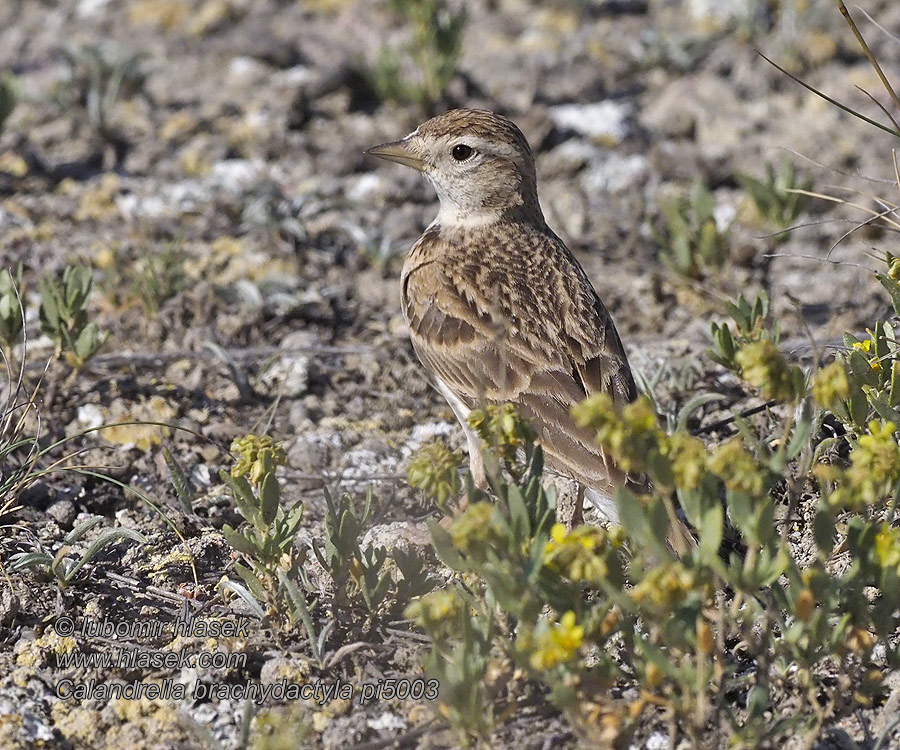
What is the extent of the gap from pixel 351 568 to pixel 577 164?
13.3 ft

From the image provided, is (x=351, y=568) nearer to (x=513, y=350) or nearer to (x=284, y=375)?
(x=513, y=350)

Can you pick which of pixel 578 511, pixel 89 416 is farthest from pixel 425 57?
pixel 578 511

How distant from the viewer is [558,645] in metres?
2.82

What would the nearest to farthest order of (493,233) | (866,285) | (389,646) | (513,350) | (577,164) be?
(389,646), (513,350), (493,233), (866,285), (577,164)

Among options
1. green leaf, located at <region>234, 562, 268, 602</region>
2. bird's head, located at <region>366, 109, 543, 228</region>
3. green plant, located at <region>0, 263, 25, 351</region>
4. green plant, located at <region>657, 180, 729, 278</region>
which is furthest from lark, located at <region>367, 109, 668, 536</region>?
green plant, located at <region>0, 263, 25, 351</region>

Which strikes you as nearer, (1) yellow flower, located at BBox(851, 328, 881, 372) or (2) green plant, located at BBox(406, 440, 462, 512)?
(2) green plant, located at BBox(406, 440, 462, 512)

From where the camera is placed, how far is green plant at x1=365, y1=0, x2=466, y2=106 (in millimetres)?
7215

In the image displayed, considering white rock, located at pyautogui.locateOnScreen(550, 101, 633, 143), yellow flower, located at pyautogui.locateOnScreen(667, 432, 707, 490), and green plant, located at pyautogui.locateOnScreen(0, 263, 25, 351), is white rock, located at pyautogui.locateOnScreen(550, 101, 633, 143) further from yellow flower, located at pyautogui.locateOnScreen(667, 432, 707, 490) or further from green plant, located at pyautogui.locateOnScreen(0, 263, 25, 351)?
yellow flower, located at pyautogui.locateOnScreen(667, 432, 707, 490)

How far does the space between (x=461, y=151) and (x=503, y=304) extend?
1.04 metres

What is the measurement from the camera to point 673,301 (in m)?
6.22

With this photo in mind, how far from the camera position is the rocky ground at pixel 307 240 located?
12.3ft

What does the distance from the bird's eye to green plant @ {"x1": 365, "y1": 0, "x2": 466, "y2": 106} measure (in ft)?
6.36

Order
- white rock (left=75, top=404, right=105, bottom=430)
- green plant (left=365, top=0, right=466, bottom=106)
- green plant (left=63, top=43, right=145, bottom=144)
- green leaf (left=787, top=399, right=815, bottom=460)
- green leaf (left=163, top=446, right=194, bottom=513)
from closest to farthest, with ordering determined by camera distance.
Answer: green leaf (left=787, top=399, right=815, bottom=460), green leaf (left=163, top=446, right=194, bottom=513), white rock (left=75, top=404, right=105, bottom=430), green plant (left=63, top=43, right=145, bottom=144), green plant (left=365, top=0, right=466, bottom=106)

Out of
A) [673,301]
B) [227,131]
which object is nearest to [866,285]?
[673,301]
